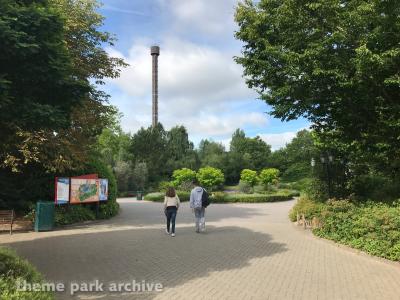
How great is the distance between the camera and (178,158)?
77.9m

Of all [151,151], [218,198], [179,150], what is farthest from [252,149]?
[218,198]

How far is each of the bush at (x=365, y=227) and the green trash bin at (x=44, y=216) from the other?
30.7ft

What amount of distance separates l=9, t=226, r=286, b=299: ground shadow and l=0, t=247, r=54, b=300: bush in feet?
2.35

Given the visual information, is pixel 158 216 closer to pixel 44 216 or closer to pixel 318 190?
pixel 44 216

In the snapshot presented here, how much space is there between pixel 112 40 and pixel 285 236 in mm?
12708

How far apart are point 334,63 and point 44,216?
1107cm

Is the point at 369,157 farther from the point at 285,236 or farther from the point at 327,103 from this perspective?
the point at 285,236

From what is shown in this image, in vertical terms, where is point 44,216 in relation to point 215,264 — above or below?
above

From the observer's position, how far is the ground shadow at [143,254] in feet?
25.7

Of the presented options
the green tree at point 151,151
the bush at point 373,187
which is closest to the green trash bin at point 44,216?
the bush at point 373,187

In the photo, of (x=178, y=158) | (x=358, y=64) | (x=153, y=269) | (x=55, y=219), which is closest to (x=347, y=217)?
(x=358, y=64)

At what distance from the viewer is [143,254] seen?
33.1 feet

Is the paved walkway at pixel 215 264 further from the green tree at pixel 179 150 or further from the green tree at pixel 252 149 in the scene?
the green tree at pixel 252 149

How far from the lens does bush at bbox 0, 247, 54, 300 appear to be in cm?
465
